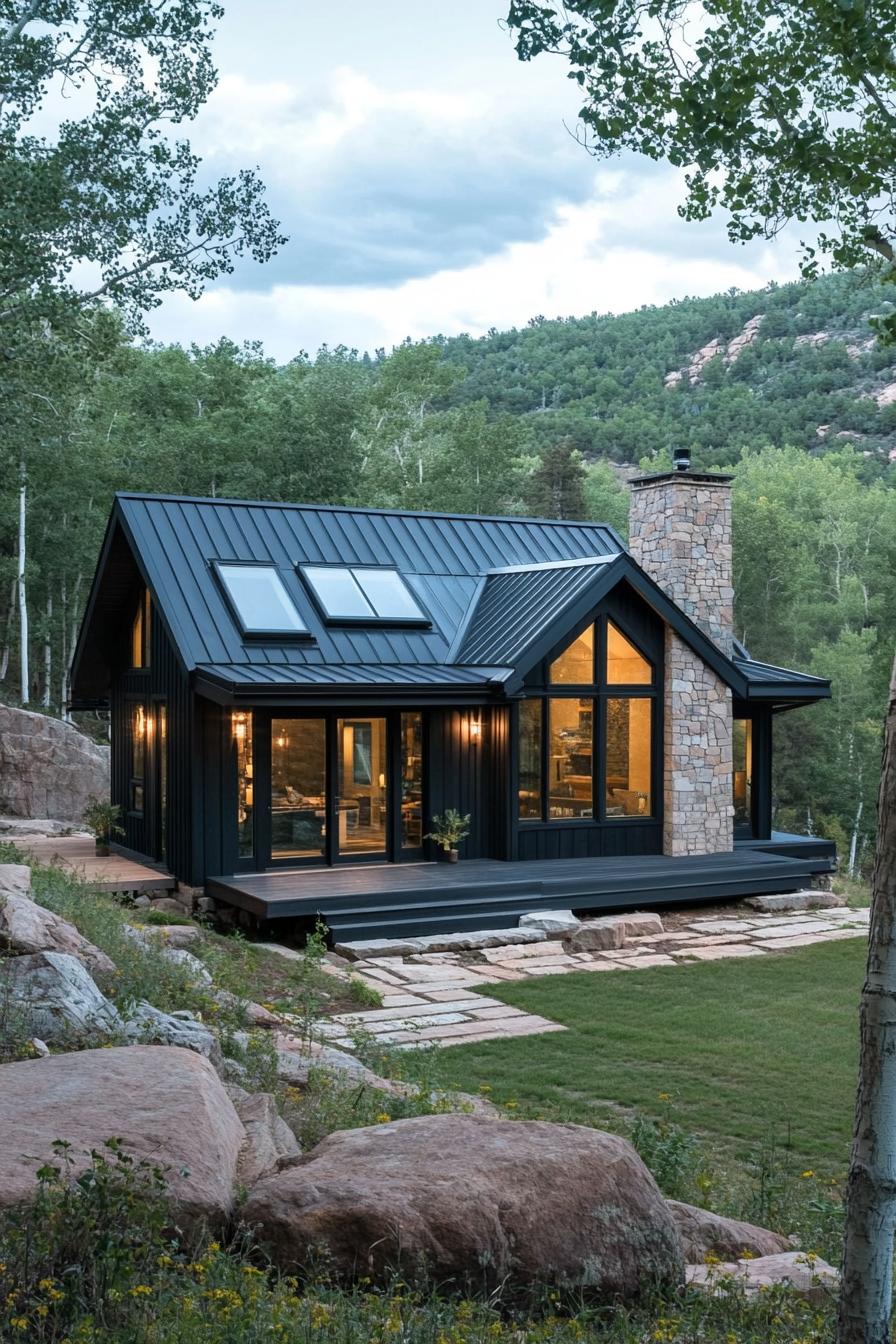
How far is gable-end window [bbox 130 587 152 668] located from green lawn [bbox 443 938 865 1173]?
6848 mm

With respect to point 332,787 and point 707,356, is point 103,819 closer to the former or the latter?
point 332,787

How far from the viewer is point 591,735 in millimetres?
14273

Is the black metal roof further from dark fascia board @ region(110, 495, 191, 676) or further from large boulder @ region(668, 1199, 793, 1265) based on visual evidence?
large boulder @ region(668, 1199, 793, 1265)

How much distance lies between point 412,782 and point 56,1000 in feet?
27.6

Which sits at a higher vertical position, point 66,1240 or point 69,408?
point 69,408

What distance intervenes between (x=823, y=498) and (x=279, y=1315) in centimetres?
4116

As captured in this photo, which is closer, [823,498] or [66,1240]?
[66,1240]

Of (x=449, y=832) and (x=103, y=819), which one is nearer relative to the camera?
(x=449, y=832)

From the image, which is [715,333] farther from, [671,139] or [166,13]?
[671,139]

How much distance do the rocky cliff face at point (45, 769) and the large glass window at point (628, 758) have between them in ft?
27.0

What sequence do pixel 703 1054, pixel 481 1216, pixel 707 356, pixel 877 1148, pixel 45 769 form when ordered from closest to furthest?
pixel 877 1148 < pixel 481 1216 < pixel 703 1054 < pixel 45 769 < pixel 707 356

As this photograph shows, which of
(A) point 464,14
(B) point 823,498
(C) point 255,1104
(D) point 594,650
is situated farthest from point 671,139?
(B) point 823,498

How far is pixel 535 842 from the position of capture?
46.0 ft

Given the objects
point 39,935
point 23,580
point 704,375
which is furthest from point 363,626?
point 704,375
